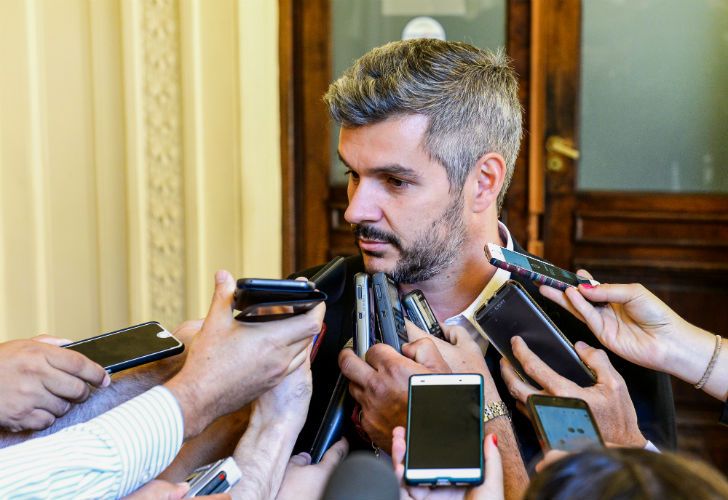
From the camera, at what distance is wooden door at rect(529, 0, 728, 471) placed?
330 cm

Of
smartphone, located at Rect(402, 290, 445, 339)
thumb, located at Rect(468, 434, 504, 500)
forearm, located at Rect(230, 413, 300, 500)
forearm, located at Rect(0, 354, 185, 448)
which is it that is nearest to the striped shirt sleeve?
forearm, located at Rect(230, 413, 300, 500)

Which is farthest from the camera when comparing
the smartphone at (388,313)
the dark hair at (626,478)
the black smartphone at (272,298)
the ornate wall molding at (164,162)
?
the ornate wall molding at (164,162)

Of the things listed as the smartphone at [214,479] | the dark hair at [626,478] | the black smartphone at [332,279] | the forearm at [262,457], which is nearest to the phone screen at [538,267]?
the black smartphone at [332,279]

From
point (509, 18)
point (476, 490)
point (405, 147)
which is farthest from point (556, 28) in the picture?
point (476, 490)

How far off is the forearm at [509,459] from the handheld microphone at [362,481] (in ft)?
1.81

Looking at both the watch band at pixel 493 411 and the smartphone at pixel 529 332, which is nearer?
the watch band at pixel 493 411

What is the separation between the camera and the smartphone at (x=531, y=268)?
1.49m

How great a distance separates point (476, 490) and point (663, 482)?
483 mm

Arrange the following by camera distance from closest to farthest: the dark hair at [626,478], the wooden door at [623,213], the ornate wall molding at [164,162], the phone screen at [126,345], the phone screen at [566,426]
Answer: the dark hair at [626,478] < the phone screen at [566,426] < the phone screen at [126,345] < the wooden door at [623,213] < the ornate wall molding at [164,162]

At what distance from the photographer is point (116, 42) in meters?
3.45

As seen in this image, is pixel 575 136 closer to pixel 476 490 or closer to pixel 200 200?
pixel 200 200

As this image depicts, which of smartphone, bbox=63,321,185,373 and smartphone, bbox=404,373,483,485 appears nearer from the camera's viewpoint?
smartphone, bbox=404,373,483,485

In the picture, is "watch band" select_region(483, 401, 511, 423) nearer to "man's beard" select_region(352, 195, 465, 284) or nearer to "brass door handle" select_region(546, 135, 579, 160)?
"man's beard" select_region(352, 195, 465, 284)

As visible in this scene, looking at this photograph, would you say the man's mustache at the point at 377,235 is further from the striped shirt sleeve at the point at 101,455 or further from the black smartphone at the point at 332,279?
the striped shirt sleeve at the point at 101,455
